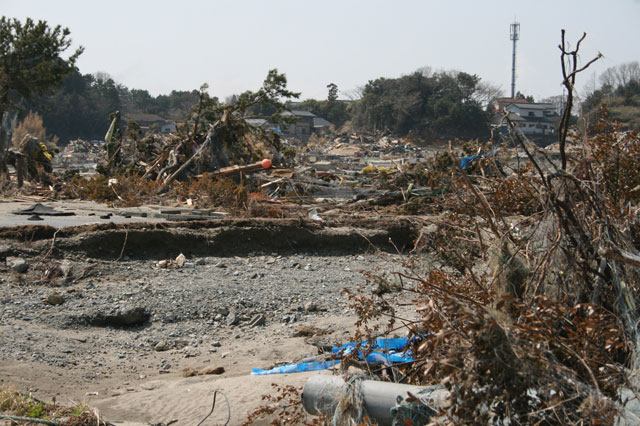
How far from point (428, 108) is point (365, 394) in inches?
2045

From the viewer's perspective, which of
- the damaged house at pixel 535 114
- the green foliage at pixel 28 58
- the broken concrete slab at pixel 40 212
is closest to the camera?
the broken concrete slab at pixel 40 212

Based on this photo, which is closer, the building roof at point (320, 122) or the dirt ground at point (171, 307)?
the dirt ground at point (171, 307)

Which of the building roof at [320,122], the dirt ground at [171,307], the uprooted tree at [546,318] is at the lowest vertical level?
the dirt ground at [171,307]

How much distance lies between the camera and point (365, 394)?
11.3 feet

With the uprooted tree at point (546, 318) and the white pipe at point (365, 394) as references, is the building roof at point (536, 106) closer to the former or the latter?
the uprooted tree at point (546, 318)

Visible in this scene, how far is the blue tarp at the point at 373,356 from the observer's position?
4.04 meters

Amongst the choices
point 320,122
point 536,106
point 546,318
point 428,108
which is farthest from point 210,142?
point 536,106

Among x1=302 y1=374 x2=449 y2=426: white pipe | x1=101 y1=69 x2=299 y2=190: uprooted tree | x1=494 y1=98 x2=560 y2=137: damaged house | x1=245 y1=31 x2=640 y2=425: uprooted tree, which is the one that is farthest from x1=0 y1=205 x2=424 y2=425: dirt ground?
x1=494 y1=98 x2=560 y2=137: damaged house

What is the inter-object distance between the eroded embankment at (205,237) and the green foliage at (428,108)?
141 feet

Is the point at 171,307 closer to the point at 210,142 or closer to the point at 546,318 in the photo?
the point at 546,318

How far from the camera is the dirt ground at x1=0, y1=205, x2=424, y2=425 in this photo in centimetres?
489

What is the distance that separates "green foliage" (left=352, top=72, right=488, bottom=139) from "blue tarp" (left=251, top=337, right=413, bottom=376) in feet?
160

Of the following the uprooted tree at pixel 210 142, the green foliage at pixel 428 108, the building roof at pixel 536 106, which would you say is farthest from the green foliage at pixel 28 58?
the building roof at pixel 536 106

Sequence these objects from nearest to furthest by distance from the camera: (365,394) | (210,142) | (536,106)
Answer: (365,394) < (210,142) < (536,106)
